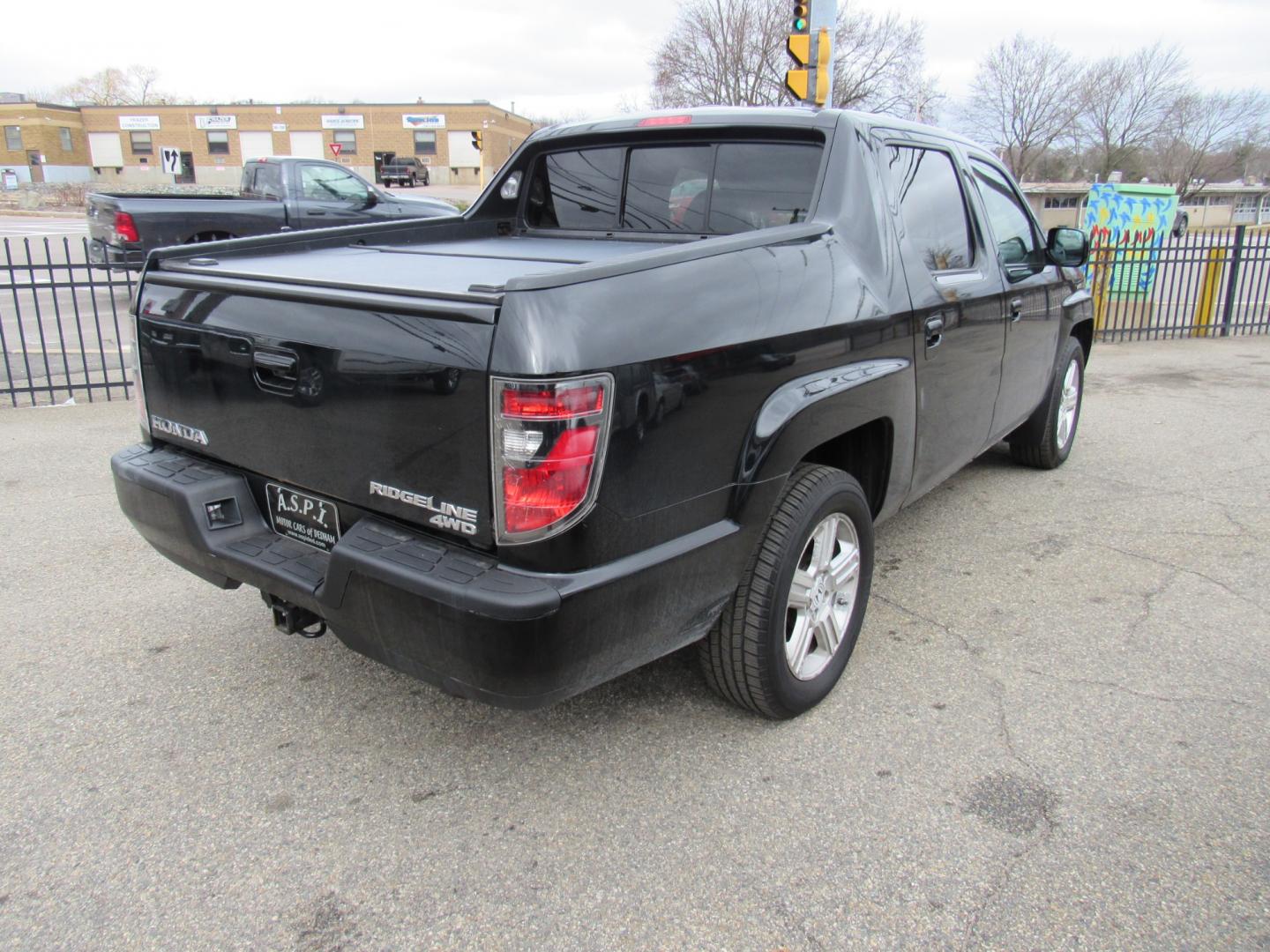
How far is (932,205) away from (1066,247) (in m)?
1.62

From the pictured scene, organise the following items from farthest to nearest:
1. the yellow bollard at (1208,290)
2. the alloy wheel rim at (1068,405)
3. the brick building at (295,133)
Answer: the brick building at (295,133) → the yellow bollard at (1208,290) → the alloy wheel rim at (1068,405)

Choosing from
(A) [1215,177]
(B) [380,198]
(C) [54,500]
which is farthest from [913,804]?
(A) [1215,177]

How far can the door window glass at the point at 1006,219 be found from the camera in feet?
→ 14.1

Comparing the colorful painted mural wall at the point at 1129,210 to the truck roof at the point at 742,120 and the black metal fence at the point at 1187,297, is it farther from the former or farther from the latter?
the truck roof at the point at 742,120

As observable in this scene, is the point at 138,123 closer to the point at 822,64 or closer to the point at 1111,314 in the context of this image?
the point at 822,64

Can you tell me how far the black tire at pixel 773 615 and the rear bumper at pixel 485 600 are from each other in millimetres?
138

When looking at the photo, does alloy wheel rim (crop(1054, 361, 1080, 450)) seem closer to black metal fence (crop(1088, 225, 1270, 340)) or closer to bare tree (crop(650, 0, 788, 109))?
black metal fence (crop(1088, 225, 1270, 340))

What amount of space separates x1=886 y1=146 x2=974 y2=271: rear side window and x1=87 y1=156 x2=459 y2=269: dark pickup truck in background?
27.6 ft

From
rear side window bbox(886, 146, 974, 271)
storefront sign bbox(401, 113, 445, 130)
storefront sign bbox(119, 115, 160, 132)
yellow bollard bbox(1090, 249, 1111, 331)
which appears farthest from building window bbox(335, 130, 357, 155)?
rear side window bbox(886, 146, 974, 271)

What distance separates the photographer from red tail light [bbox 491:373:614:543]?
2.05 m

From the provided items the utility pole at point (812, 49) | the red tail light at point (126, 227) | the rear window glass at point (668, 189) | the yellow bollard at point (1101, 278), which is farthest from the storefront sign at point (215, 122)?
the rear window glass at point (668, 189)

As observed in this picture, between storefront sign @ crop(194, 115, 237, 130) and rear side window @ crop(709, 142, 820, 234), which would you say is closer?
rear side window @ crop(709, 142, 820, 234)

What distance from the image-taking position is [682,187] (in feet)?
11.7

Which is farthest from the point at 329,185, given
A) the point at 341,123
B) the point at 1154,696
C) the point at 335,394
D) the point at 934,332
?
the point at 341,123
